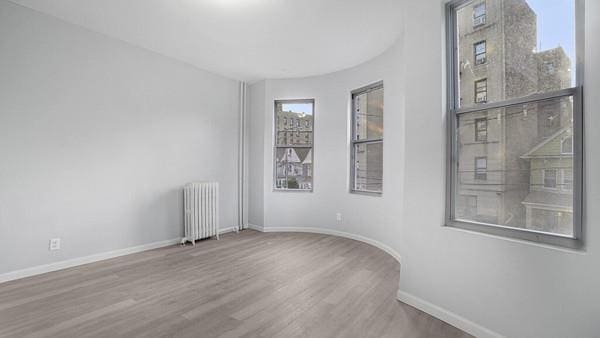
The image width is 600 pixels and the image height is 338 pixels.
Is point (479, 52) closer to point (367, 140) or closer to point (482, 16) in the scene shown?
point (482, 16)

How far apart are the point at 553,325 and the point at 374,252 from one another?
7.18ft

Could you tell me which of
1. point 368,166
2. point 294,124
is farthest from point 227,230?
point 368,166

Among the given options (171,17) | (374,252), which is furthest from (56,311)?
(374,252)

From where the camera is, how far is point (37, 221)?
2.79 m

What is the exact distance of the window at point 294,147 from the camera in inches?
190

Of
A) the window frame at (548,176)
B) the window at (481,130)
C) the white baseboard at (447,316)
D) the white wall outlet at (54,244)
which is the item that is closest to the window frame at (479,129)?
the window at (481,130)

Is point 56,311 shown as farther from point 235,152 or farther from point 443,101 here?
point 443,101

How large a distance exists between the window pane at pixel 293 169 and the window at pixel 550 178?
11.3ft

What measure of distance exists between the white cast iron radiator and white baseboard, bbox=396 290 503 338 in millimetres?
2971

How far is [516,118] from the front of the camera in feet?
5.84

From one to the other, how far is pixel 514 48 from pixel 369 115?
2.40 metres

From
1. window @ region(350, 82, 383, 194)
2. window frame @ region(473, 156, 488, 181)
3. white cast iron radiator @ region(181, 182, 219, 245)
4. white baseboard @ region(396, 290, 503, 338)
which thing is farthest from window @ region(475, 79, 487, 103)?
white cast iron radiator @ region(181, 182, 219, 245)

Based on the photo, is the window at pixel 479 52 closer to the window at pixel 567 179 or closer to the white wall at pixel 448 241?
the white wall at pixel 448 241

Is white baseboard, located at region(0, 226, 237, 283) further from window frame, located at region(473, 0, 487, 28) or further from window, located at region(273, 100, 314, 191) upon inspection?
window frame, located at region(473, 0, 487, 28)
